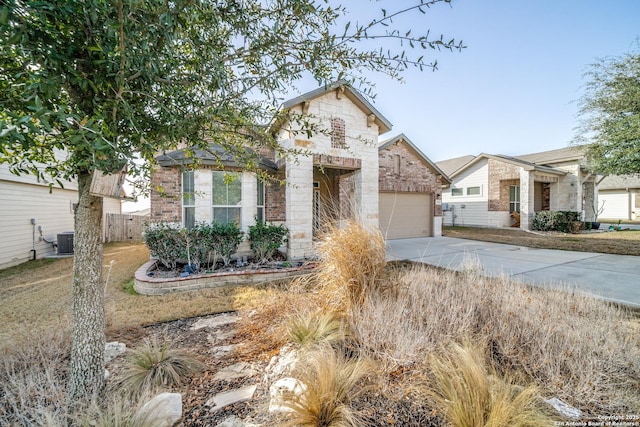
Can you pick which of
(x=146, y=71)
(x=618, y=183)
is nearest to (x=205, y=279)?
(x=146, y=71)

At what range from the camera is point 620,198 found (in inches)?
1005

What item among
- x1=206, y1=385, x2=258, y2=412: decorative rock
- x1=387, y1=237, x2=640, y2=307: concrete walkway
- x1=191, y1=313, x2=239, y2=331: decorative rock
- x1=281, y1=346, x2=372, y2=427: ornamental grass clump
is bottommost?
x1=191, y1=313, x2=239, y2=331: decorative rock

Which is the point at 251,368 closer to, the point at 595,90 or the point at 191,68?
the point at 191,68

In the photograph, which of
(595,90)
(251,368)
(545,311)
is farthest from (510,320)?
(595,90)

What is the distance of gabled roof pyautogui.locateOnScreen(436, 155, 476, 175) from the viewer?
21.6 metres

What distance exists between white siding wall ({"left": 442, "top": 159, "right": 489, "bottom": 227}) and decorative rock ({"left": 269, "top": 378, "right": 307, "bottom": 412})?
66.2 feet

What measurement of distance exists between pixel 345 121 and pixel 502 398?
808 cm

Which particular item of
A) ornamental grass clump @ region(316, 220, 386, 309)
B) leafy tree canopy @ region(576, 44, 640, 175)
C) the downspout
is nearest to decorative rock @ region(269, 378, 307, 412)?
ornamental grass clump @ region(316, 220, 386, 309)

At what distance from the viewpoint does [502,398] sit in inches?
78.3

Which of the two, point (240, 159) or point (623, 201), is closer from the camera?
point (240, 159)

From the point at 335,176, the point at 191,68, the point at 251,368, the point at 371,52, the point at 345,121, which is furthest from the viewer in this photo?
the point at 335,176

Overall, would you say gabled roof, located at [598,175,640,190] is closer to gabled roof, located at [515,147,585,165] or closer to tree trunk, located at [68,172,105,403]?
gabled roof, located at [515,147,585,165]

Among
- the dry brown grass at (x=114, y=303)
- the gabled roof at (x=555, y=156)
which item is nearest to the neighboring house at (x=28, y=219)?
the dry brown grass at (x=114, y=303)

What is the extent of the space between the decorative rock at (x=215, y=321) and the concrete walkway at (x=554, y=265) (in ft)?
9.70
